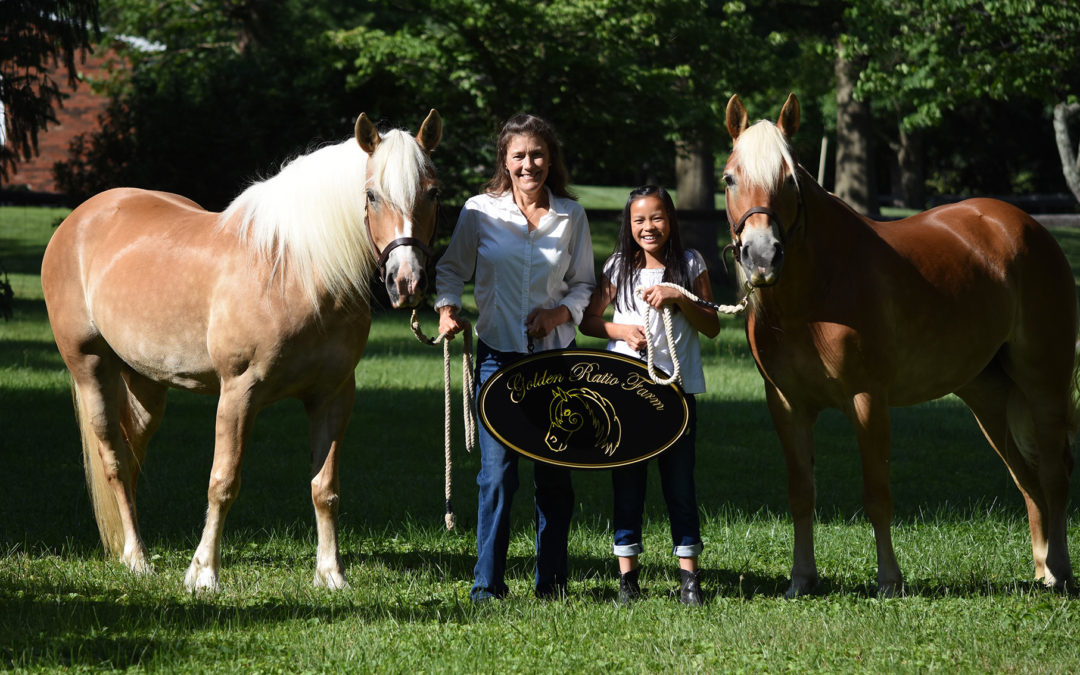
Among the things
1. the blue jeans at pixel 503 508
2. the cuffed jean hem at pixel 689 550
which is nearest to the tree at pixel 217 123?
the blue jeans at pixel 503 508

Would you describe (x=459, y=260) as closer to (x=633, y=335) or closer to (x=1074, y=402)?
(x=633, y=335)

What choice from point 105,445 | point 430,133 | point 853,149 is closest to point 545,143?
point 430,133

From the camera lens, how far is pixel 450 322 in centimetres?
449

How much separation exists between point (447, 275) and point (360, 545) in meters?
2.16

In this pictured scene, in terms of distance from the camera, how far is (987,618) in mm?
4449

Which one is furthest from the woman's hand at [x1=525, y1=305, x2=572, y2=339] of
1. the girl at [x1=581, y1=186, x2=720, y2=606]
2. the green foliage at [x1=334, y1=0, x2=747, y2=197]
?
the green foliage at [x1=334, y1=0, x2=747, y2=197]

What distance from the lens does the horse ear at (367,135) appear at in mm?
4508

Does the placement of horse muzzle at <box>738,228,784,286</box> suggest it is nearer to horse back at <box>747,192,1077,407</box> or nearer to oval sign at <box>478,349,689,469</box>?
horse back at <box>747,192,1077,407</box>

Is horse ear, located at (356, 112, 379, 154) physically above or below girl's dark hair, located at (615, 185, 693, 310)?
above

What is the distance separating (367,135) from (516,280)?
903mm

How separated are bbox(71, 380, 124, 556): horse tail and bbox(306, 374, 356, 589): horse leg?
1.33 m

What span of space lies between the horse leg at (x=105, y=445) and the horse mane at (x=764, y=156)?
141 inches

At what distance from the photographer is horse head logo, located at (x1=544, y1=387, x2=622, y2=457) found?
459 centimetres

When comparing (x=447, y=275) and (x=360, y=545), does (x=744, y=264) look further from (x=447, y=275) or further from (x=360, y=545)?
(x=360, y=545)
